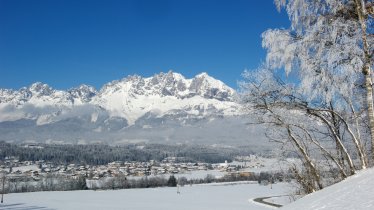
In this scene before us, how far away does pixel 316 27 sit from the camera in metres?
11.8

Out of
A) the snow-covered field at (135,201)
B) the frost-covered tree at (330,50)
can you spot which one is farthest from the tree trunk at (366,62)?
the snow-covered field at (135,201)

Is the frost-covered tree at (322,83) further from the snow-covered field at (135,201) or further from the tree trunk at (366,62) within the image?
the snow-covered field at (135,201)

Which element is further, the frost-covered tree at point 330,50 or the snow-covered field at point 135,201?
the snow-covered field at point 135,201

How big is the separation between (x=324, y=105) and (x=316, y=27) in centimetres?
221

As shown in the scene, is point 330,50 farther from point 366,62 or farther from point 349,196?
Result: point 349,196

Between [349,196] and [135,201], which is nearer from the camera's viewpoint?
[349,196]

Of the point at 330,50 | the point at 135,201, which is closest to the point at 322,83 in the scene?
the point at 330,50

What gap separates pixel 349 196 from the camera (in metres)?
9.30

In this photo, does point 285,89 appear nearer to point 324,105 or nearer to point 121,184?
point 324,105

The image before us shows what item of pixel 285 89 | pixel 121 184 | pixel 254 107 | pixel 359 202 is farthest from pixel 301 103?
pixel 121 184

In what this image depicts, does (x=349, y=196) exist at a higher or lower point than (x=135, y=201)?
higher

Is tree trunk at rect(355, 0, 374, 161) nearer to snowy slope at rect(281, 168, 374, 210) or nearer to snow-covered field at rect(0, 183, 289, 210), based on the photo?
snowy slope at rect(281, 168, 374, 210)

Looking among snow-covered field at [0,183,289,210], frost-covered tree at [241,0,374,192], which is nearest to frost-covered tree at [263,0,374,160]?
frost-covered tree at [241,0,374,192]

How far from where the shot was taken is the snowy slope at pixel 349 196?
28.1ft
